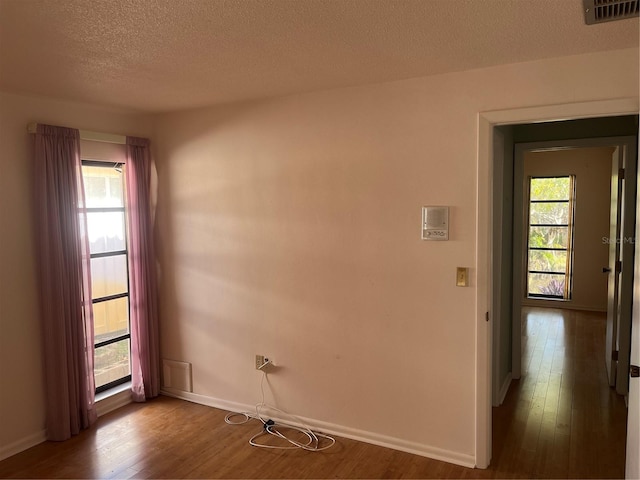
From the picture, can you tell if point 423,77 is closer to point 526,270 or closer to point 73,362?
point 73,362

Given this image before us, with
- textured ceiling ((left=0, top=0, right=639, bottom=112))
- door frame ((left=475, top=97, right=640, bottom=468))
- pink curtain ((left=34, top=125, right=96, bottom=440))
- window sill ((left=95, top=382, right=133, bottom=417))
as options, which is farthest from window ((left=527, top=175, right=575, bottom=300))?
pink curtain ((left=34, top=125, right=96, bottom=440))

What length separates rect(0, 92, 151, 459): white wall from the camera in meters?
3.22

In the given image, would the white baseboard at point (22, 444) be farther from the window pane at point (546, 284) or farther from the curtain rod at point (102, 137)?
the window pane at point (546, 284)

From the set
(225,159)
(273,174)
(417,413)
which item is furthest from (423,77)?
(417,413)

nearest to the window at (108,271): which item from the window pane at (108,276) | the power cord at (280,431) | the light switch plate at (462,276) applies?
the window pane at (108,276)

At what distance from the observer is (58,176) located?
3412 millimetres

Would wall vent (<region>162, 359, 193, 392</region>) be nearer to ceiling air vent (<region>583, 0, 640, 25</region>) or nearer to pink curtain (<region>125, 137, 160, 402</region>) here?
pink curtain (<region>125, 137, 160, 402</region>)

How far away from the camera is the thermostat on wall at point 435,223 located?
3.03m

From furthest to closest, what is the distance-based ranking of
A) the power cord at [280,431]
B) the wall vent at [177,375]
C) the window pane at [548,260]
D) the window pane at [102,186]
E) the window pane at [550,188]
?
1. the window pane at [548,260]
2. the window pane at [550,188]
3. the wall vent at [177,375]
4. the window pane at [102,186]
5. the power cord at [280,431]

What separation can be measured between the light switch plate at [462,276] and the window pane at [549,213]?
537 cm

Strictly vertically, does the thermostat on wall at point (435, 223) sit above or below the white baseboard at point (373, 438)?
above

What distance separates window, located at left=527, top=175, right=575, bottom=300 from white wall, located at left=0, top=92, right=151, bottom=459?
685 cm

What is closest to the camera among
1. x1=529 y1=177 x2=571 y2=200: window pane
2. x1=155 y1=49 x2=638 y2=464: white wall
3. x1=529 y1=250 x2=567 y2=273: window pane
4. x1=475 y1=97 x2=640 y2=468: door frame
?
x1=475 y1=97 x2=640 y2=468: door frame

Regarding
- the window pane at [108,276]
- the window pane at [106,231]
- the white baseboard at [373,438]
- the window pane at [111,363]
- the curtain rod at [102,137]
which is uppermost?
the curtain rod at [102,137]
